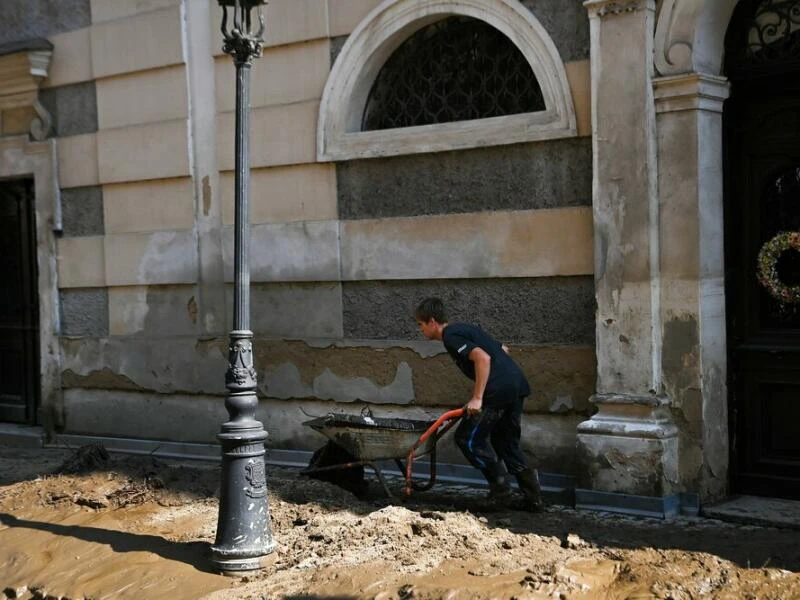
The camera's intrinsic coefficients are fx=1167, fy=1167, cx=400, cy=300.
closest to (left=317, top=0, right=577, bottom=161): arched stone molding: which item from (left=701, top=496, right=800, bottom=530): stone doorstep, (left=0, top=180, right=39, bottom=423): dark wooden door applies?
(left=701, top=496, right=800, bottom=530): stone doorstep

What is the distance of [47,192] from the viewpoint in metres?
12.1

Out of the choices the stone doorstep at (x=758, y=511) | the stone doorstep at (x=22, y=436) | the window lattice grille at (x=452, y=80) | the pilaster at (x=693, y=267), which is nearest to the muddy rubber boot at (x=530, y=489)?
the pilaster at (x=693, y=267)

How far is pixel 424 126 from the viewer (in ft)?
30.8

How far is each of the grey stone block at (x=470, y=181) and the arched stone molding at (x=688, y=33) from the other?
853mm

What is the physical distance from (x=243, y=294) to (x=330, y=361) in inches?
118

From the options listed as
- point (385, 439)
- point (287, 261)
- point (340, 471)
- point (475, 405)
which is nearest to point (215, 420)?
point (287, 261)

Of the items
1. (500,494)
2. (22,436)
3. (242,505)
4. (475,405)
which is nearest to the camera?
(242,505)

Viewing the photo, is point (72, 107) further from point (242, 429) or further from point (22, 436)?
point (242, 429)

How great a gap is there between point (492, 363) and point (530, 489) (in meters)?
0.91

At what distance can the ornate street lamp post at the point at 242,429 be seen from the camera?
Result: 698 cm

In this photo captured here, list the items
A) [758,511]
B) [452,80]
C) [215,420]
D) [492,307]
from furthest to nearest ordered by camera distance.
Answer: [215,420] < [452,80] < [492,307] < [758,511]

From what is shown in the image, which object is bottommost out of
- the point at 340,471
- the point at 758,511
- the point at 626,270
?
the point at 758,511

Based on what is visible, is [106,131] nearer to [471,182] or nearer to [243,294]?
[471,182]

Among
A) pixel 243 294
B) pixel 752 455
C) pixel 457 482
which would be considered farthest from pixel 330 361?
pixel 752 455
